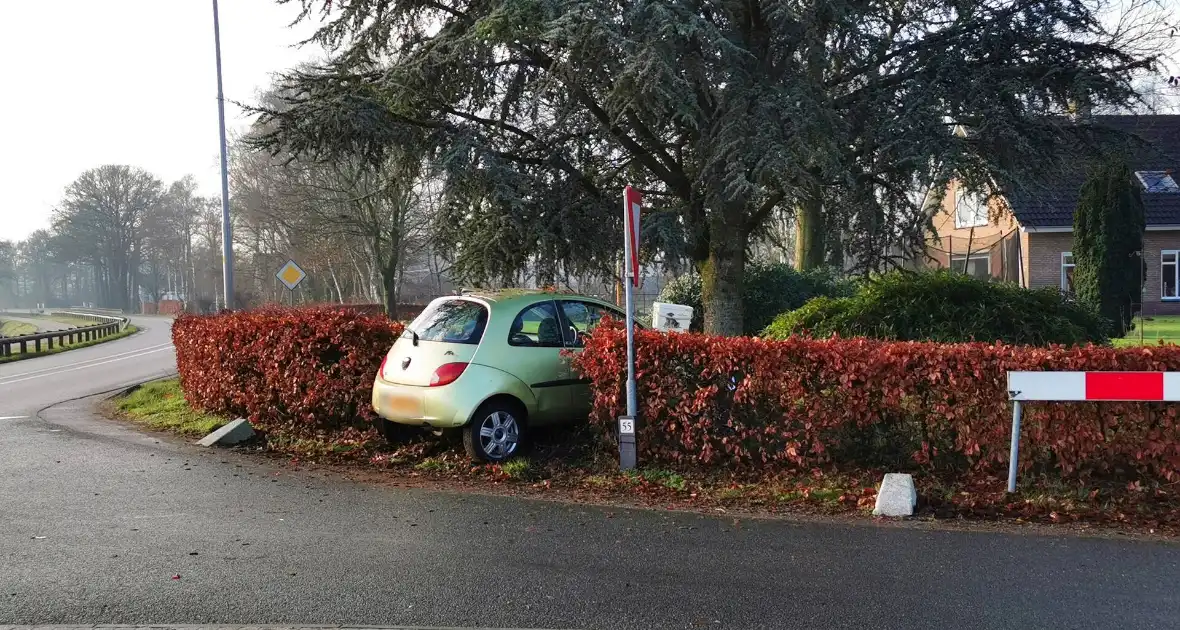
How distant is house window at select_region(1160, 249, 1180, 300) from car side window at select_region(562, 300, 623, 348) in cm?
2664

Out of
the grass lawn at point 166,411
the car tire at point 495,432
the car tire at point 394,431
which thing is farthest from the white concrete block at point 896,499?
the grass lawn at point 166,411

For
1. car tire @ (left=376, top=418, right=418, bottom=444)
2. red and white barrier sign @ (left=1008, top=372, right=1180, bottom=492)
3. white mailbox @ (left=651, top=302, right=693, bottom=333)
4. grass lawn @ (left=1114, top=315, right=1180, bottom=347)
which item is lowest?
car tire @ (left=376, top=418, right=418, bottom=444)

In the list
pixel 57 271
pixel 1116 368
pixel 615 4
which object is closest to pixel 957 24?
pixel 615 4

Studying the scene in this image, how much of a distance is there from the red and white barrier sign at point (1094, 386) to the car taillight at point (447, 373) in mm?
4298

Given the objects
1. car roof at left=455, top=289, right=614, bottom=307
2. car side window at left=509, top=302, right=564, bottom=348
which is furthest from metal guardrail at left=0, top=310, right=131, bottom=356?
car side window at left=509, top=302, right=564, bottom=348

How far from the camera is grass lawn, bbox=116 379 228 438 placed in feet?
33.5

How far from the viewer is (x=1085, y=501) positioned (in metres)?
6.12

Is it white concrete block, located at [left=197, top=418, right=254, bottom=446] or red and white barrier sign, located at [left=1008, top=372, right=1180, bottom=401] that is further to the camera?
white concrete block, located at [left=197, top=418, right=254, bottom=446]

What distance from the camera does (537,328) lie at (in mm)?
7914

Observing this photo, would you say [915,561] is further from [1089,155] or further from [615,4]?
[1089,155]

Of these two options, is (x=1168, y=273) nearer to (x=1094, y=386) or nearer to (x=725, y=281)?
(x=725, y=281)

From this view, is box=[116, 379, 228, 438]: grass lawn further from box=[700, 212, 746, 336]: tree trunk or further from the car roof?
box=[700, 212, 746, 336]: tree trunk

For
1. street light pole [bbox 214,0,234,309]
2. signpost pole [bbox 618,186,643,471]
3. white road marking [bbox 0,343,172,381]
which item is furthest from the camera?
white road marking [bbox 0,343,172,381]

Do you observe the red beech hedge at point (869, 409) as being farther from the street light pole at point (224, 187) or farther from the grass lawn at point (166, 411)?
the street light pole at point (224, 187)
